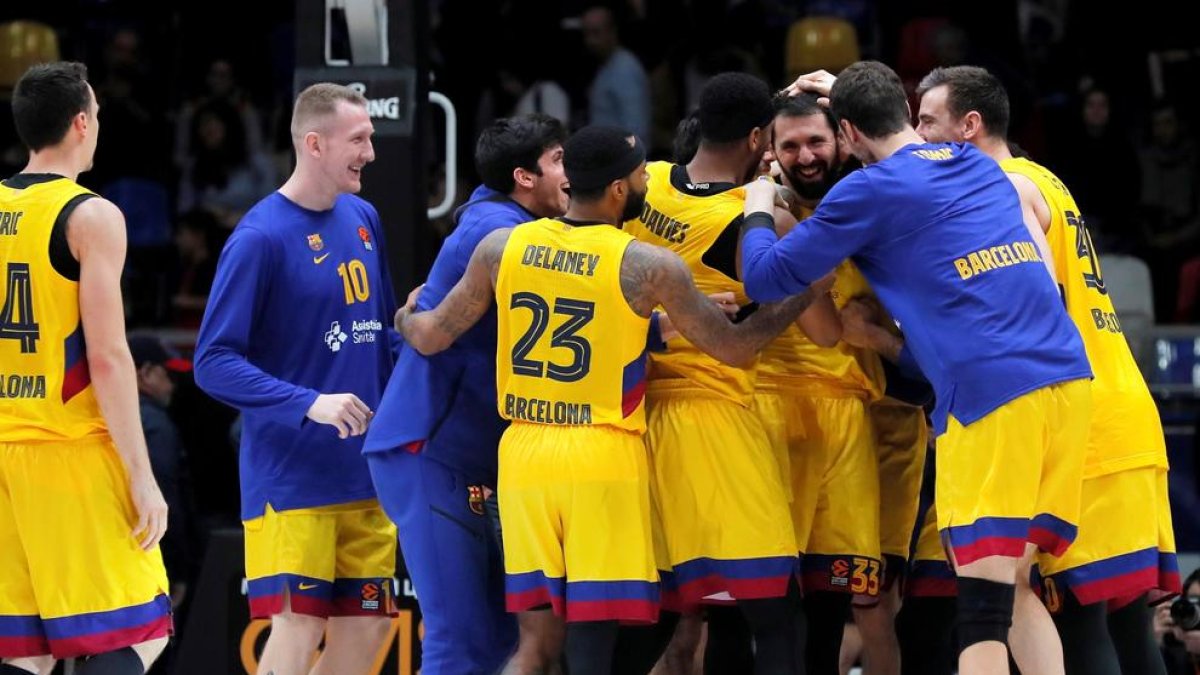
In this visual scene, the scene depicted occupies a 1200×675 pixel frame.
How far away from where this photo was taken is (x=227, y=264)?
7.41 meters

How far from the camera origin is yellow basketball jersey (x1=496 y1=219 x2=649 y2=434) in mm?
6551

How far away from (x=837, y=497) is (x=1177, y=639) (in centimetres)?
217

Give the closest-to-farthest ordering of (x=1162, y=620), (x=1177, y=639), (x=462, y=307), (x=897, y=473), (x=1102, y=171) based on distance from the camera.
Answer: (x=462, y=307)
(x=897, y=473)
(x=1177, y=639)
(x=1162, y=620)
(x=1102, y=171)

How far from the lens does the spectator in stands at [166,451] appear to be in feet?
33.4

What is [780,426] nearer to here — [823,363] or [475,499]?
[823,363]

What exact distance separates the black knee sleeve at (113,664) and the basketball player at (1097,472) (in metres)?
3.04

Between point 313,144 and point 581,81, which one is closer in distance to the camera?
point 313,144

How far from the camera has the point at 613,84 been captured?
13445mm


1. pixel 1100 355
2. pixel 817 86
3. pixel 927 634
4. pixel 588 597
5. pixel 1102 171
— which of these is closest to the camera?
pixel 588 597

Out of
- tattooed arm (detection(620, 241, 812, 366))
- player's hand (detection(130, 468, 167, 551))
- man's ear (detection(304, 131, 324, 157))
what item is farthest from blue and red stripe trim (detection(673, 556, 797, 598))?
man's ear (detection(304, 131, 324, 157))

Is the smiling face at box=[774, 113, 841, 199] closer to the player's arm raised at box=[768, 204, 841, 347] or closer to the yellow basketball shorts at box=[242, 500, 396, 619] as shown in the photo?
the player's arm raised at box=[768, 204, 841, 347]

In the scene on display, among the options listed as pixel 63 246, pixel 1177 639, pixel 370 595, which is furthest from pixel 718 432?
pixel 1177 639

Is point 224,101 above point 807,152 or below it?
above

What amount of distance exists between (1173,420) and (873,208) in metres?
5.65
